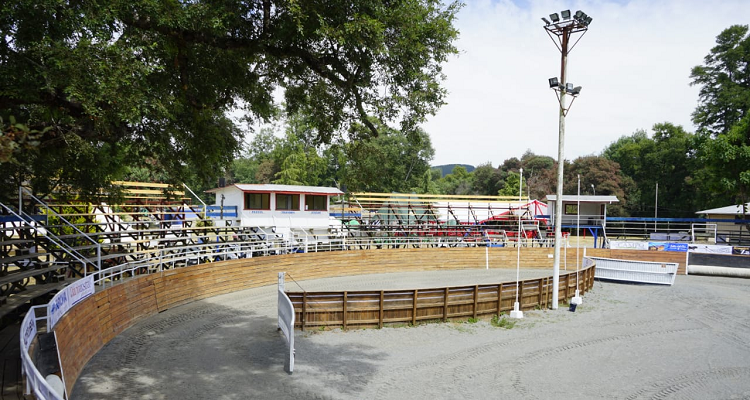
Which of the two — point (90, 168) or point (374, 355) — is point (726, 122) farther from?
point (90, 168)

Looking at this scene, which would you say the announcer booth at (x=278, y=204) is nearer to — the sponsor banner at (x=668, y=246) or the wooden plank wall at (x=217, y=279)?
the wooden plank wall at (x=217, y=279)

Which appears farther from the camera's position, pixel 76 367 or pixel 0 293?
pixel 0 293

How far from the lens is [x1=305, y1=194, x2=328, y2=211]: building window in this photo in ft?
109

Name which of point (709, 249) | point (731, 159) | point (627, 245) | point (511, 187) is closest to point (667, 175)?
point (511, 187)

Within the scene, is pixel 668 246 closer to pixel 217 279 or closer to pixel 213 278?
pixel 217 279

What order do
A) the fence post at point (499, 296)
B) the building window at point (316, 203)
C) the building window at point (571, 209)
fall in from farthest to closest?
the building window at point (571, 209)
the building window at point (316, 203)
the fence post at point (499, 296)

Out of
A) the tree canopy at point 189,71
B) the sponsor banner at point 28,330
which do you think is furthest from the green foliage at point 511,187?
the sponsor banner at point 28,330

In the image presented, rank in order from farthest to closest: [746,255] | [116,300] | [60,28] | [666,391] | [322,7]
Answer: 1. [746,255]
2. [116,300]
3. [322,7]
4. [666,391]
5. [60,28]

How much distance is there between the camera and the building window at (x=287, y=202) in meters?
32.2

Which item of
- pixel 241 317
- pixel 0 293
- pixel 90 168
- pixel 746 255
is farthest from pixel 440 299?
pixel 746 255

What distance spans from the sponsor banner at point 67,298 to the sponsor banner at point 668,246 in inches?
1200

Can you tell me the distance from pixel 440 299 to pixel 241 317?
607cm

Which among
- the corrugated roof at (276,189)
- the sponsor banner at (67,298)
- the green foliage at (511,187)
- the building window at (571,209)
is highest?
the green foliage at (511,187)

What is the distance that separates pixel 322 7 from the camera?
34.9ft
